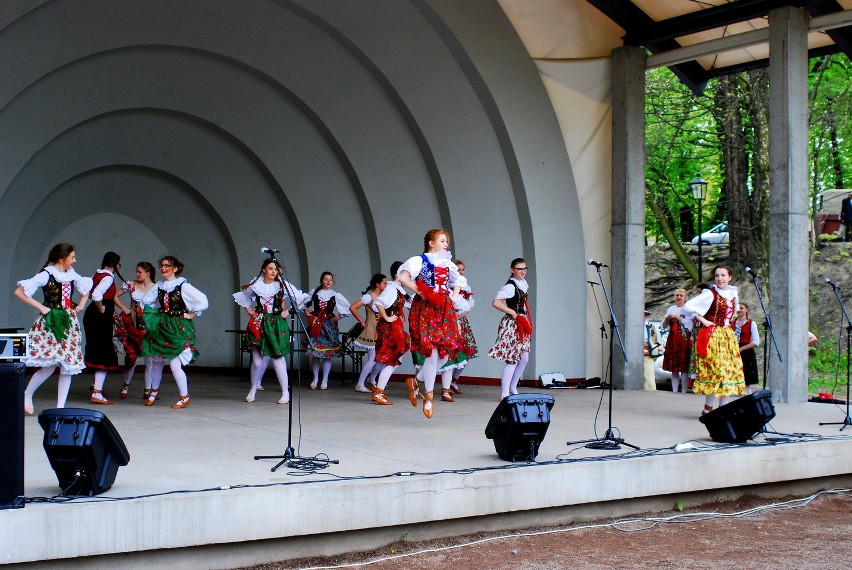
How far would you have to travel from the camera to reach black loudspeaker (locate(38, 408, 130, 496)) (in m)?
4.79

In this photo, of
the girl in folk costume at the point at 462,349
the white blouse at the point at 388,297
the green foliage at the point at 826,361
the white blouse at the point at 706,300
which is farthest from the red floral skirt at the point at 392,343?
the green foliage at the point at 826,361

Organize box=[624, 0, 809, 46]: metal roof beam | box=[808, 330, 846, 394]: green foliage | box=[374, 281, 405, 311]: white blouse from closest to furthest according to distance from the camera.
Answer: box=[374, 281, 405, 311]: white blouse
box=[624, 0, 809, 46]: metal roof beam
box=[808, 330, 846, 394]: green foliage

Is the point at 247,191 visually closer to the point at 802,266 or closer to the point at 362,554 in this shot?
the point at 802,266

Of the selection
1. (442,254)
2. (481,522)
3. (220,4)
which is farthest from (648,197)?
(481,522)

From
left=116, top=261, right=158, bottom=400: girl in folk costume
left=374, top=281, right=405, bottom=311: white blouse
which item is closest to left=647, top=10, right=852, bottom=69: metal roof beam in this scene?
left=374, top=281, right=405, bottom=311: white blouse

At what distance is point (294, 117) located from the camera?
13.9 meters

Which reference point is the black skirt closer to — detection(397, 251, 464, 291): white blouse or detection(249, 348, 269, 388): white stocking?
detection(249, 348, 269, 388): white stocking

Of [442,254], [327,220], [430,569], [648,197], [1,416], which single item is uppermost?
[648,197]

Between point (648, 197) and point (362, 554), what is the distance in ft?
51.1

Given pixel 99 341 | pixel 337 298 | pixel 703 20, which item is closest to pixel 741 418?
pixel 703 20

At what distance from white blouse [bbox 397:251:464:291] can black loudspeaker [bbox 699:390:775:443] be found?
97.0 inches

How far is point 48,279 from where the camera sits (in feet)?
27.4

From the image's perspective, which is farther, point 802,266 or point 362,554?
point 802,266

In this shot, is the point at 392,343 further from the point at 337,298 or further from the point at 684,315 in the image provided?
the point at 684,315
